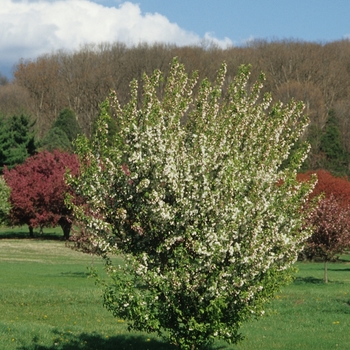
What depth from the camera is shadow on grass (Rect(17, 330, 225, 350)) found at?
52.7 feet

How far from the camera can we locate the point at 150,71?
4031 inches

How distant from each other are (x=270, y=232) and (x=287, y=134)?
7.62ft

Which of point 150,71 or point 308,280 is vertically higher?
point 150,71

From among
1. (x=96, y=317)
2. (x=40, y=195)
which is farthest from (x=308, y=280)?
(x=40, y=195)

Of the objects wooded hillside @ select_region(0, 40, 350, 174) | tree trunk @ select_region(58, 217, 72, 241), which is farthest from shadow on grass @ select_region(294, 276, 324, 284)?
wooded hillside @ select_region(0, 40, 350, 174)

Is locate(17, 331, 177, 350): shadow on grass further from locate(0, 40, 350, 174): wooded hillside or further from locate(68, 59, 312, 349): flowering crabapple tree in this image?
locate(0, 40, 350, 174): wooded hillside

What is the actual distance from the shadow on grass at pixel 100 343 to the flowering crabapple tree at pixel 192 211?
3.71 meters

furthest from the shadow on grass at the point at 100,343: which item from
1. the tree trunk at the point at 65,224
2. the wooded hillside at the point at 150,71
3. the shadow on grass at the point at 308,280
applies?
the wooded hillside at the point at 150,71

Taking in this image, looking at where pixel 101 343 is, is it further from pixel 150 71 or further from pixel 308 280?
pixel 150 71

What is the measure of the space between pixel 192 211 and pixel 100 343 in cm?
652

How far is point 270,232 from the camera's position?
12.0m

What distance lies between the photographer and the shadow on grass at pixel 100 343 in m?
16.1

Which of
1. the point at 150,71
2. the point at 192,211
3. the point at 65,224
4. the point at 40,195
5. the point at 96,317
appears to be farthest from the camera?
the point at 150,71

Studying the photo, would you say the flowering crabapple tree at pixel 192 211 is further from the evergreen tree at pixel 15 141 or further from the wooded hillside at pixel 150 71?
the wooded hillside at pixel 150 71
